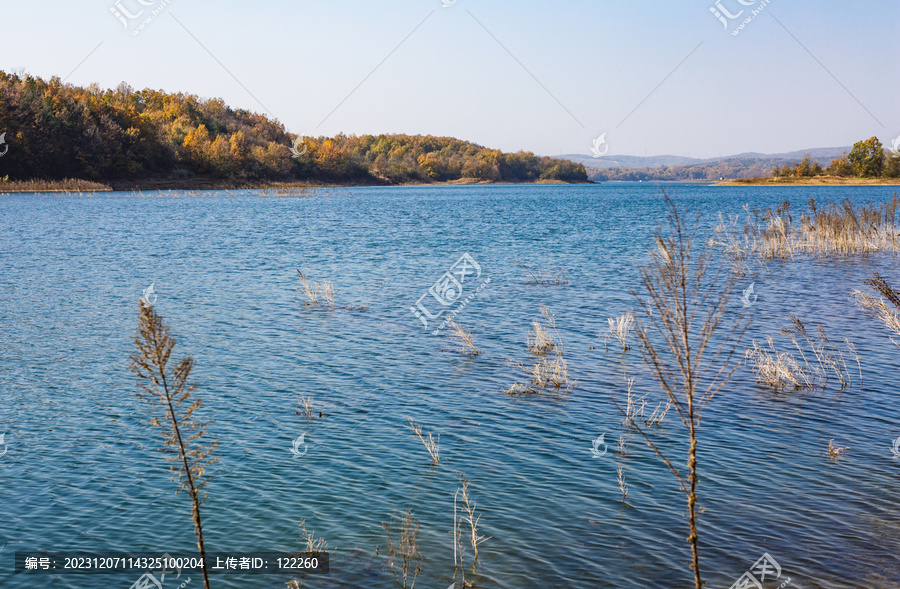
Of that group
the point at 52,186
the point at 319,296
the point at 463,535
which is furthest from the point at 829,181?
the point at 463,535

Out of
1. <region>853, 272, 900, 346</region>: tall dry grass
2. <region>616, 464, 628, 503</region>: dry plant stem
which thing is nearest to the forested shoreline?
<region>853, 272, 900, 346</region>: tall dry grass

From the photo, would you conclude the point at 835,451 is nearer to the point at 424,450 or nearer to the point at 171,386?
the point at 424,450

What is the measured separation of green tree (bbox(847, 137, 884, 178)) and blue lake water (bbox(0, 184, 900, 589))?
455ft

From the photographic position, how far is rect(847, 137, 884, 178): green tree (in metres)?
139

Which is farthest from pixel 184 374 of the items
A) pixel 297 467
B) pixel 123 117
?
pixel 123 117

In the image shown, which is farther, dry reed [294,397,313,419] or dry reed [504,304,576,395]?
dry reed [504,304,576,395]

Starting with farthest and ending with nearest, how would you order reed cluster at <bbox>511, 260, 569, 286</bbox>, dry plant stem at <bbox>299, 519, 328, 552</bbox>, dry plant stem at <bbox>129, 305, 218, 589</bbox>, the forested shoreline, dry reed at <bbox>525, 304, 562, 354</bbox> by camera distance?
1. the forested shoreline
2. reed cluster at <bbox>511, 260, 569, 286</bbox>
3. dry reed at <bbox>525, 304, 562, 354</bbox>
4. dry plant stem at <bbox>299, 519, 328, 552</bbox>
5. dry plant stem at <bbox>129, 305, 218, 589</bbox>

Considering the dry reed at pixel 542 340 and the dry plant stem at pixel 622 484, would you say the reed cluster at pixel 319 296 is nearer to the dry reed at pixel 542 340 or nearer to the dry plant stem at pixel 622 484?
the dry reed at pixel 542 340

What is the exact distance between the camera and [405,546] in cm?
777

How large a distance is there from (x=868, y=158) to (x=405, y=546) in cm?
16006

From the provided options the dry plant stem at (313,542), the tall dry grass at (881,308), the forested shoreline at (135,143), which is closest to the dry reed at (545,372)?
the dry plant stem at (313,542)

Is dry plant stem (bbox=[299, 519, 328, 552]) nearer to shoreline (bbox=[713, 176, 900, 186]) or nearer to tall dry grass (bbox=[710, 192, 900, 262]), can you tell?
tall dry grass (bbox=[710, 192, 900, 262])

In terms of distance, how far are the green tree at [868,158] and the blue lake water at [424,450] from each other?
455 feet

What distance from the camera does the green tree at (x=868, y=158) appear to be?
139 metres
